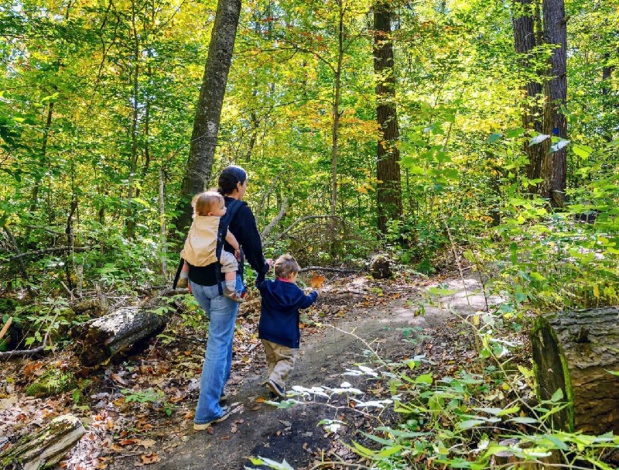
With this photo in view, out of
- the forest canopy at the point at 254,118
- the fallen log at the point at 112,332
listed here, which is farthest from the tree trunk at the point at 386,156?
the fallen log at the point at 112,332

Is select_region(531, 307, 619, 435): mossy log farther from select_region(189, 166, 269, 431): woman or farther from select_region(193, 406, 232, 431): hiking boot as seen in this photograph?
select_region(193, 406, 232, 431): hiking boot

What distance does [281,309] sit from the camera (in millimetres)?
3826

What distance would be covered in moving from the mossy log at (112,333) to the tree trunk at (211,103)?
1891mm

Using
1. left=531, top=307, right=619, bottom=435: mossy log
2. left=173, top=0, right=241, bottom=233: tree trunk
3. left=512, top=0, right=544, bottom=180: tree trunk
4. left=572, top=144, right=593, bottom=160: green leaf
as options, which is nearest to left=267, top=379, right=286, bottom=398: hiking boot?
left=531, top=307, right=619, bottom=435: mossy log

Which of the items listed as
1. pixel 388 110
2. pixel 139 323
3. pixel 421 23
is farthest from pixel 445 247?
pixel 139 323

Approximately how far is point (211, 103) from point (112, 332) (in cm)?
385

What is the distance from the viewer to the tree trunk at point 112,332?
14.6 feet

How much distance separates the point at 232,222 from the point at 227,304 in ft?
2.36

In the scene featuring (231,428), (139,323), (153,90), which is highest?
(153,90)

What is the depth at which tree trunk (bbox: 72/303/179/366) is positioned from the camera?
14.6 ft

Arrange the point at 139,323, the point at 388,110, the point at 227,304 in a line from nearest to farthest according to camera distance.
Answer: the point at 227,304
the point at 139,323
the point at 388,110

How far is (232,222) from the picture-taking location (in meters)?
3.56

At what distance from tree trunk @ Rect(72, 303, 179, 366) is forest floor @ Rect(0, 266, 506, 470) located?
7.9 inches

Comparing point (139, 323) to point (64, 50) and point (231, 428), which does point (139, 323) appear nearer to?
point (231, 428)
